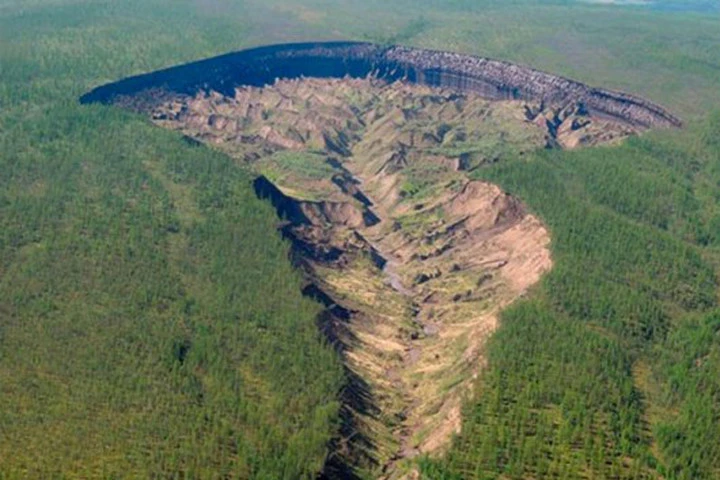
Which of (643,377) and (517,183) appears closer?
(643,377)

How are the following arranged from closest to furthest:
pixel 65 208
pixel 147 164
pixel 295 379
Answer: pixel 295 379, pixel 65 208, pixel 147 164

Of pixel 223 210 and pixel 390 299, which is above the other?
pixel 223 210

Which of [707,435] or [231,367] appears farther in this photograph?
[231,367]

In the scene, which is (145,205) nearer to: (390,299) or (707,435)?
(390,299)

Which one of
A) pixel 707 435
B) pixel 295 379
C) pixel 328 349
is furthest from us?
pixel 328 349

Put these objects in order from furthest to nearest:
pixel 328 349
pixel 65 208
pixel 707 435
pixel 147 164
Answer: pixel 147 164 < pixel 65 208 < pixel 328 349 < pixel 707 435

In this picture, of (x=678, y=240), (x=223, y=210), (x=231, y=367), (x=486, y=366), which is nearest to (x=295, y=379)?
(x=231, y=367)

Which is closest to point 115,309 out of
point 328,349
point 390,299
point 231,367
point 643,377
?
point 231,367

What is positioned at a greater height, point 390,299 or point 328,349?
point 328,349

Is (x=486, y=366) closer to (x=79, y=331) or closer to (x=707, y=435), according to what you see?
(x=707, y=435)
